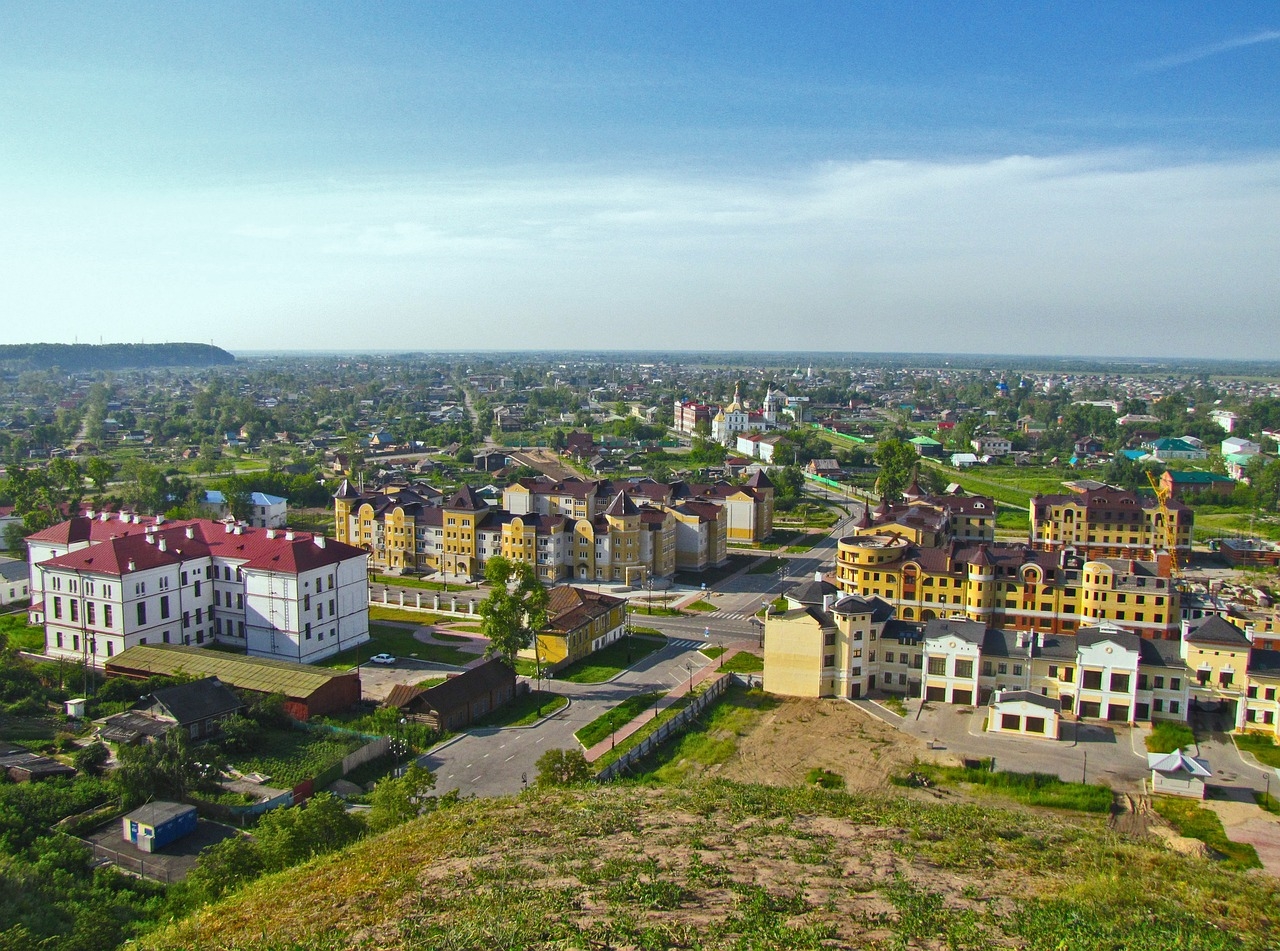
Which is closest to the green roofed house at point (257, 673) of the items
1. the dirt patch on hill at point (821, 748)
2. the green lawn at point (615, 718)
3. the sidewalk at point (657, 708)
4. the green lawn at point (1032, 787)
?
the green lawn at point (615, 718)

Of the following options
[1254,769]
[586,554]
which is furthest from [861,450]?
[1254,769]

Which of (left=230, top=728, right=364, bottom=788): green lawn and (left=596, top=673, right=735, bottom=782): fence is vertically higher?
(left=230, top=728, right=364, bottom=788): green lawn

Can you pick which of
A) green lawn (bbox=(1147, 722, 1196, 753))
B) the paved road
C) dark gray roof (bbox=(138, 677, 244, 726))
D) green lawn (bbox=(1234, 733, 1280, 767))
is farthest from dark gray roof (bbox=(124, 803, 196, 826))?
green lawn (bbox=(1234, 733, 1280, 767))

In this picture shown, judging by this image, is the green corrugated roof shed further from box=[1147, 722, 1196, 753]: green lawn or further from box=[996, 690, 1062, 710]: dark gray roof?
box=[1147, 722, 1196, 753]: green lawn

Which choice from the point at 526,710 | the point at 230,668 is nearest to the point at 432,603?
the point at 230,668

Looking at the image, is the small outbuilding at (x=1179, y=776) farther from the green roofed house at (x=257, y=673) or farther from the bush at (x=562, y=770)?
the green roofed house at (x=257, y=673)

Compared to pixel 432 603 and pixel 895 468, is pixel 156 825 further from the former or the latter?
pixel 895 468
